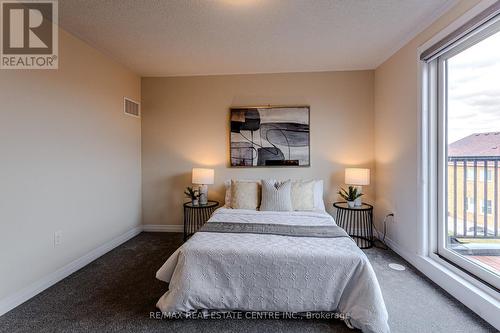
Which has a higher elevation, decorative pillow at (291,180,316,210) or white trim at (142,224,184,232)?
decorative pillow at (291,180,316,210)

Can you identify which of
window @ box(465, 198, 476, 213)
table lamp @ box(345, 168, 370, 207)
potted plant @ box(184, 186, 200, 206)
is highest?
table lamp @ box(345, 168, 370, 207)

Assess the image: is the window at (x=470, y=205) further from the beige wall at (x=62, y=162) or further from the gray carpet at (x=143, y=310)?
the beige wall at (x=62, y=162)

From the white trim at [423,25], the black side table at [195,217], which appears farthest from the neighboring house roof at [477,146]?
the black side table at [195,217]

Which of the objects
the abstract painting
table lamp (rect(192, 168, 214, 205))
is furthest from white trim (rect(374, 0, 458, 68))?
table lamp (rect(192, 168, 214, 205))

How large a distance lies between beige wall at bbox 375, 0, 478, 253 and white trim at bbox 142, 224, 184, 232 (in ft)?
9.94

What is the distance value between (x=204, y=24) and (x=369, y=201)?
10.6 feet

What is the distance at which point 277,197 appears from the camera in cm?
317

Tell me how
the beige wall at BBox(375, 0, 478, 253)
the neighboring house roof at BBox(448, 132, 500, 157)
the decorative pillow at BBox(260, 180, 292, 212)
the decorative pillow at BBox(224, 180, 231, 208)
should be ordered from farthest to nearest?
the decorative pillow at BBox(224, 180, 231, 208) → the decorative pillow at BBox(260, 180, 292, 212) → the beige wall at BBox(375, 0, 478, 253) → the neighboring house roof at BBox(448, 132, 500, 157)

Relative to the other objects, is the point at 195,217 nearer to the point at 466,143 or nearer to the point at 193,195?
the point at 193,195

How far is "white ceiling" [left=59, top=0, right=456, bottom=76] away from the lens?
2152 millimetres

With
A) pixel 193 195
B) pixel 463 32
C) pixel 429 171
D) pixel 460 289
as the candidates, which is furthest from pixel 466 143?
pixel 193 195

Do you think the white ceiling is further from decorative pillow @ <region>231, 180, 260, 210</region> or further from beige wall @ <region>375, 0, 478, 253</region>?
decorative pillow @ <region>231, 180, 260, 210</region>

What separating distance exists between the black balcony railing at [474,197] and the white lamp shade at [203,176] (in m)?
2.77

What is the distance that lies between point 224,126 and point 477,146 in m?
2.97
